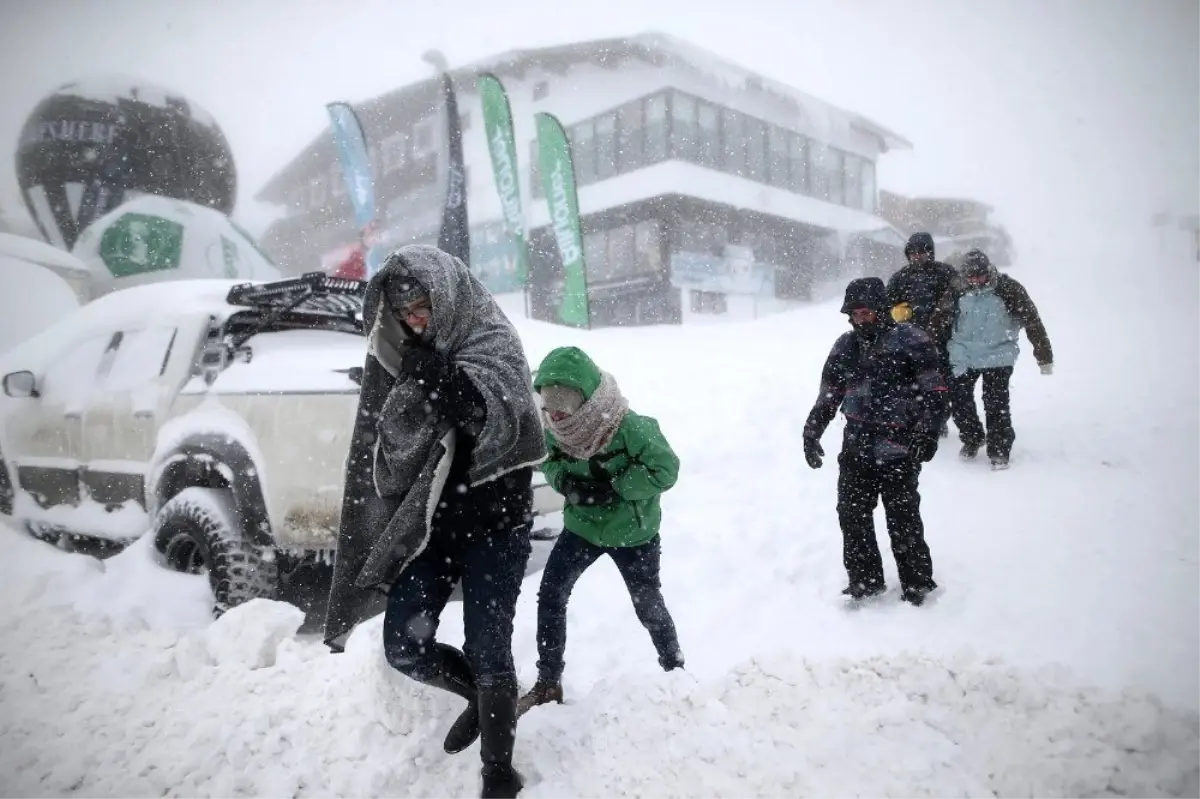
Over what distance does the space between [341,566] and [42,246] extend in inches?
808

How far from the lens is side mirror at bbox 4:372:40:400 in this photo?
4922 mm

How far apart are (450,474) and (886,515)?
2438 millimetres

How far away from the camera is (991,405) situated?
18.5 ft

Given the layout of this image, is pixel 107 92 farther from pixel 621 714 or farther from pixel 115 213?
pixel 621 714

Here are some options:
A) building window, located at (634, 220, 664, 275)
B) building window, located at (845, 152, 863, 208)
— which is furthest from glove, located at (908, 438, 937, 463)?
building window, located at (845, 152, 863, 208)

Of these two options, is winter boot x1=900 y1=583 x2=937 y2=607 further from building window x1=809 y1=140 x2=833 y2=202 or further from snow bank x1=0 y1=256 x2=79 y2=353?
building window x1=809 y1=140 x2=833 y2=202

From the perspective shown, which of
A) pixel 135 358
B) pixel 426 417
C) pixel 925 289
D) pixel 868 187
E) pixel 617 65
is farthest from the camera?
pixel 868 187

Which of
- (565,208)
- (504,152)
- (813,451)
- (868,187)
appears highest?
(868,187)

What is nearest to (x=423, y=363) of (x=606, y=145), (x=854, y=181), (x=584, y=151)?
(x=606, y=145)

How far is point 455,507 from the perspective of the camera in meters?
2.24

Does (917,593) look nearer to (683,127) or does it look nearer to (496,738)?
(496,738)

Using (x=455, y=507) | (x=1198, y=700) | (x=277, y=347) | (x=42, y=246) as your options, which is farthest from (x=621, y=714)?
(x=42, y=246)

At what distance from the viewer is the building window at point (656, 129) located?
68.6 ft

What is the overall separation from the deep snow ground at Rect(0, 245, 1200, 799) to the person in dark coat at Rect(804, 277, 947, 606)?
25 centimetres
